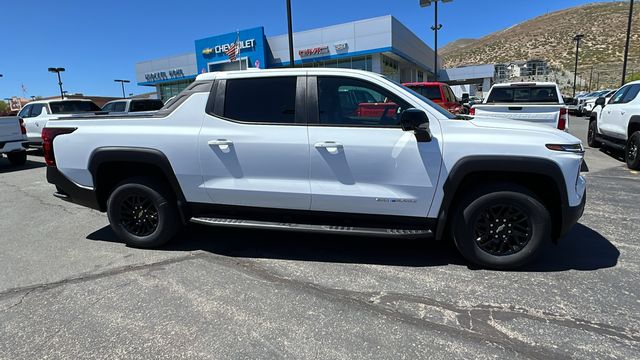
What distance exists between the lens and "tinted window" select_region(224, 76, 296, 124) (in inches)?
154

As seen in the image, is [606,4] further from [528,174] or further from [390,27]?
[528,174]

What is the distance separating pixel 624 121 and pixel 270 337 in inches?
378

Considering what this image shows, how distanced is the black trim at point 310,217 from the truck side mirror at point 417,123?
2.49 ft

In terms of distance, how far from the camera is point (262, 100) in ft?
13.1

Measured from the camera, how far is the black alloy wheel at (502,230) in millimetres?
3578

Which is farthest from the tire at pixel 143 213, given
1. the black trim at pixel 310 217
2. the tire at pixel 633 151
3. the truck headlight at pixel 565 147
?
the tire at pixel 633 151

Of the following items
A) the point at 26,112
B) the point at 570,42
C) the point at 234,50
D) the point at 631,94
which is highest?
the point at 570,42

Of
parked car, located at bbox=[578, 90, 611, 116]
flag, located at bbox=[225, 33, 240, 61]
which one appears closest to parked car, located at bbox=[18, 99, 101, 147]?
flag, located at bbox=[225, 33, 240, 61]

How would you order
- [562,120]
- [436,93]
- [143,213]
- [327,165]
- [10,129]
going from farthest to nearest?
[436,93], [10,129], [562,120], [143,213], [327,165]

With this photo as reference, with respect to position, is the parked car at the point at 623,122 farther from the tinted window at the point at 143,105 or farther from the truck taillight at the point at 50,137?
the tinted window at the point at 143,105

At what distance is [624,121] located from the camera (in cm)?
882

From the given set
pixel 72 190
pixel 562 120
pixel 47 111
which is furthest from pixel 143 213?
pixel 47 111

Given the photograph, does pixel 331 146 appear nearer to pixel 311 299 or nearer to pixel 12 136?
pixel 311 299

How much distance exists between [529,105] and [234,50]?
3034cm
